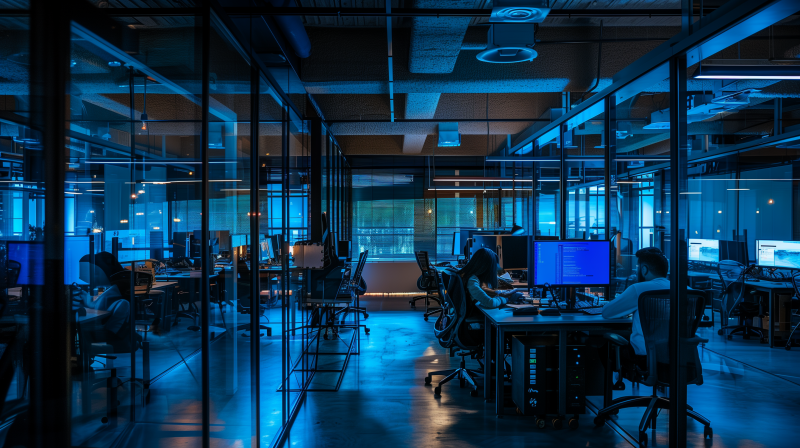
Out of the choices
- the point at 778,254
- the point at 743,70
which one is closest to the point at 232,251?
the point at 743,70

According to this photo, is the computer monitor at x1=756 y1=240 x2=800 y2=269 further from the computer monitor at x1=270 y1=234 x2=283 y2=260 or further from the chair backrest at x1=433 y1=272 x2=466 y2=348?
the computer monitor at x1=270 y1=234 x2=283 y2=260

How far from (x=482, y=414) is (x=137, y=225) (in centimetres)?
316

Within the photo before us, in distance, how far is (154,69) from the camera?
10.6 ft

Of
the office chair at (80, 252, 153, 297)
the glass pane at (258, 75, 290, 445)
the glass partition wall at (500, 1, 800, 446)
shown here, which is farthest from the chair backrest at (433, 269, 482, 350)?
the office chair at (80, 252, 153, 297)

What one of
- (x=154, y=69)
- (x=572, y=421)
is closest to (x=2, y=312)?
(x=154, y=69)

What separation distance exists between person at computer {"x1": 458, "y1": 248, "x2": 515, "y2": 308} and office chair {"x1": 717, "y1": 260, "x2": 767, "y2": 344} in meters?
4.73

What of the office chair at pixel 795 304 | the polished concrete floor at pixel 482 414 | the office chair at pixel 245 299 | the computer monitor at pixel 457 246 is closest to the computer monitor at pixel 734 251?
the office chair at pixel 795 304

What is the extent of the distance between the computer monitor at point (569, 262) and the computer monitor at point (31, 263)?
12.9 ft

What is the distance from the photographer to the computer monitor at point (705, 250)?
28.6 ft

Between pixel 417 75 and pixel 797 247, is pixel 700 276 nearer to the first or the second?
pixel 797 247

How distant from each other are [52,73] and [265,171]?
254cm

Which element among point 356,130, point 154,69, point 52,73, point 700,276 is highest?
point 356,130

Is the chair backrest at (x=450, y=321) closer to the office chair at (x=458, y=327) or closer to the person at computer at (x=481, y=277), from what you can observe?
the office chair at (x=458, y=327)

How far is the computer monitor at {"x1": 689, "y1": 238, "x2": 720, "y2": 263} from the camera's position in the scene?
28.6 feet
